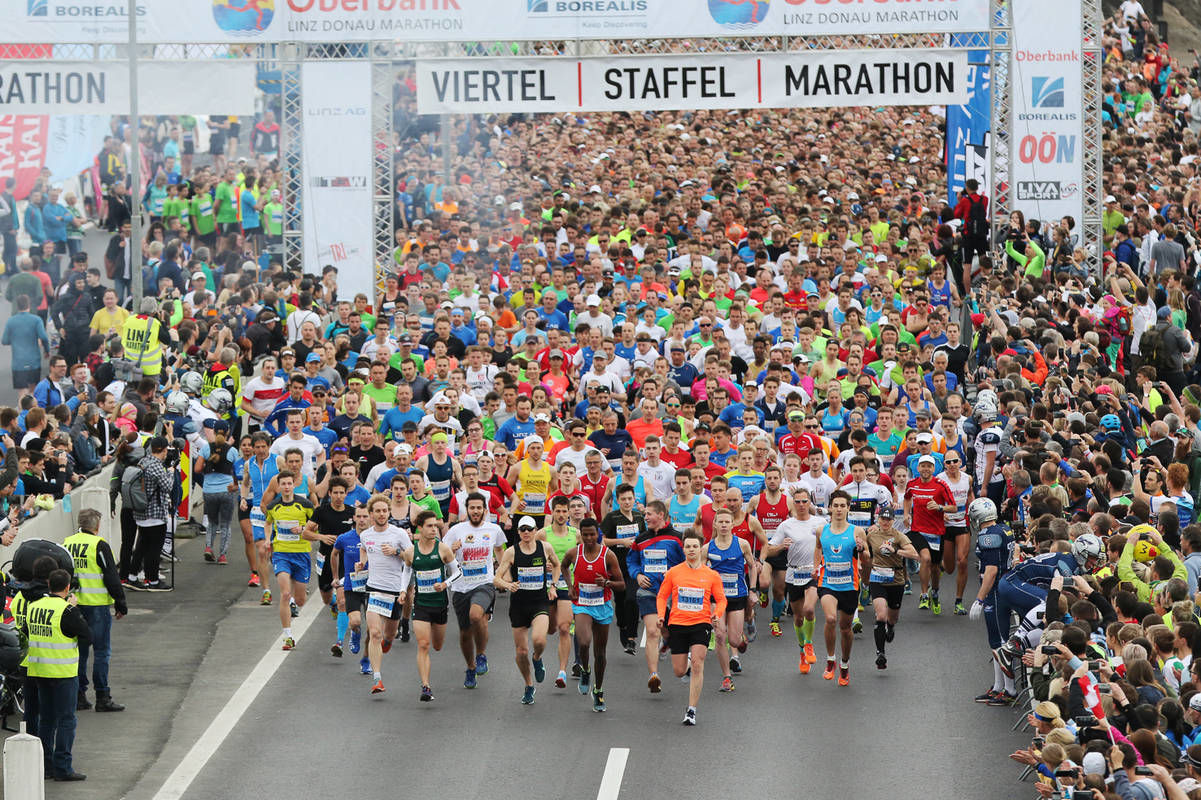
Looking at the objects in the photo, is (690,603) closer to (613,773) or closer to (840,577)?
(840,577)

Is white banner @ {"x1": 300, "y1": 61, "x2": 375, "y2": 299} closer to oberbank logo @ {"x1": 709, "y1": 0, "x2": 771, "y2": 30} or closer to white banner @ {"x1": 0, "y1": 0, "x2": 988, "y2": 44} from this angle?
white banner @ {"x1": 0, "y1": 0, "x2": 988, "y2": 44}

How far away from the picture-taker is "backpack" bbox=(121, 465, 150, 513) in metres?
20.7

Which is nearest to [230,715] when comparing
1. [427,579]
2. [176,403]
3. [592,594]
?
[427,579]

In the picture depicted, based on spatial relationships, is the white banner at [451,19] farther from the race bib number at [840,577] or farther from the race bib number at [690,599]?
the race bib number at [690,599]

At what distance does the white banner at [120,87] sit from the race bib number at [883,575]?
47.0ft

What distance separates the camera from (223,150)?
1676 inches

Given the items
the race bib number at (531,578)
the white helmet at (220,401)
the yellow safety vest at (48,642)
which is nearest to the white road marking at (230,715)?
the yellow safety vest at (48,642)

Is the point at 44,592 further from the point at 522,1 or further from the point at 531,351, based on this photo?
the point at 522,1

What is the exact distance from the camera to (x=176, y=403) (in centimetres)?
2169

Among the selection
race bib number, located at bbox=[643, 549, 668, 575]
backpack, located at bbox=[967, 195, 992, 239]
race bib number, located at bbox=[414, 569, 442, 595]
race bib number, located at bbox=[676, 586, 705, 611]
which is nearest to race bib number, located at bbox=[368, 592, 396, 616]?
race bib number, located at bbox=[414, 569, 442, 595]

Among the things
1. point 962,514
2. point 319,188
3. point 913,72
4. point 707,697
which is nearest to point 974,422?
point 962,514

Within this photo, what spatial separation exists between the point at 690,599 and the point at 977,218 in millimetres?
13768

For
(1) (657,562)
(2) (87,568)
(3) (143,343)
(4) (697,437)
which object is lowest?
(1) (657,562)

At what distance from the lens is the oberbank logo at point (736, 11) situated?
94.0ft
